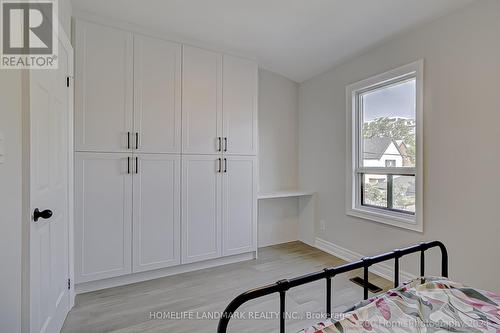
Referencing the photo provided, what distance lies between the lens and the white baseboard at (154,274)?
2.32 m

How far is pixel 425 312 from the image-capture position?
3.17 ft

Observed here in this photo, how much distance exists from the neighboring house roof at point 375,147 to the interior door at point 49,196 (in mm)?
2889

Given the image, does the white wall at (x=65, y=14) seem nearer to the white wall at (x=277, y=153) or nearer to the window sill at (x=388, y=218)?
the white wall at (x=277, y=153)

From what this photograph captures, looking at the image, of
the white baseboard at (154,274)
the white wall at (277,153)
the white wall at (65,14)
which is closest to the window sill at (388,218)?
the white wall at (277,153)

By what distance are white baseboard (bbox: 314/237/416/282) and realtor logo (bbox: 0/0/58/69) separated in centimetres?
321

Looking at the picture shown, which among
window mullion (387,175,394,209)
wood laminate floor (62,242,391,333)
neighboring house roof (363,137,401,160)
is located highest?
neighboring house roof (363,137,401,160)

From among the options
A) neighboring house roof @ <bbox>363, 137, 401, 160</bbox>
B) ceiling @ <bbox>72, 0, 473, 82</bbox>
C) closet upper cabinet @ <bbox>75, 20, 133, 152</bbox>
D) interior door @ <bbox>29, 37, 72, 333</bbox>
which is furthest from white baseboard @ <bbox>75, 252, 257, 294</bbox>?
ceiling @ <bbox>72, 0, 473, 82</bbox>

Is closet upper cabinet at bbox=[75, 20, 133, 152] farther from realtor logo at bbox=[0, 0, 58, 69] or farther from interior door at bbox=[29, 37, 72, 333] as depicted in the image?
realtor logo at bbox=[0, 0, 58, 69]

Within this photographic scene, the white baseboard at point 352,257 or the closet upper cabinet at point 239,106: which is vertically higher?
the closet upper cabinet at point 239,106

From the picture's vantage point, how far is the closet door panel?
107 inches

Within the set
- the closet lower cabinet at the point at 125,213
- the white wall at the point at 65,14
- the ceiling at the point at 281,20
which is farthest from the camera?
the closet lower cabinet at the point at 125,213

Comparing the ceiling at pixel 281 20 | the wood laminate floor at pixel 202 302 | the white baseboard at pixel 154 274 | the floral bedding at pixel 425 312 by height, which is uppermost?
the ceiling at pixel 281 20

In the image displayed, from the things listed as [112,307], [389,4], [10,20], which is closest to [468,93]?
[389,4]

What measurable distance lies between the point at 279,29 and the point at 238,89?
775 millimetres
